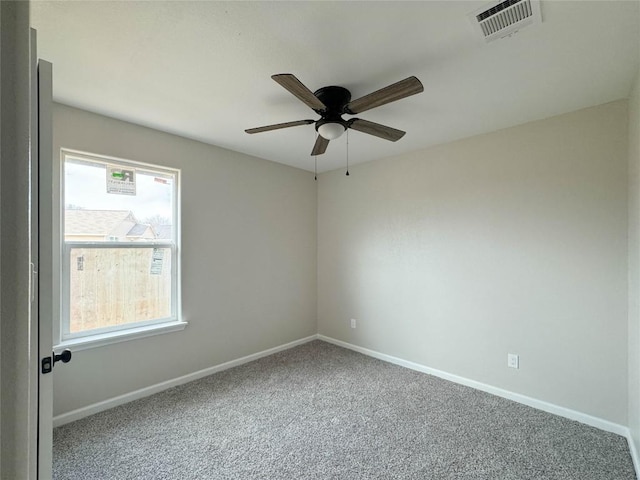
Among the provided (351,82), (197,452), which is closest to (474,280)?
(351,82)

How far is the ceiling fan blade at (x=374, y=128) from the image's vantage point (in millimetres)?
2125

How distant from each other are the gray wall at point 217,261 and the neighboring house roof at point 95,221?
0.14 m

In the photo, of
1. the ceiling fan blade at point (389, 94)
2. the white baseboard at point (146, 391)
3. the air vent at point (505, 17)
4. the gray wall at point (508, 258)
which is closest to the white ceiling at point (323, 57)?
the air vent at point (505, 17)

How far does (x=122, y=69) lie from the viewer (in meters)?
1.92

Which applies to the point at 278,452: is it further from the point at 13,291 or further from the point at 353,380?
the point at 13,291

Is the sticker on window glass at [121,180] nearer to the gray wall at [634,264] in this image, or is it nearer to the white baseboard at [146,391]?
the white baseboard at [146,391]

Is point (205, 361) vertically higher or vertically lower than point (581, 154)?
lower

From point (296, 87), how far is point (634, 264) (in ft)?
8.30

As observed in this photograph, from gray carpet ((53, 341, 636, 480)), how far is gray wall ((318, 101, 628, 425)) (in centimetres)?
41

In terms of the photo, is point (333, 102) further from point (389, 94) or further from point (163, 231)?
point (163, 231)

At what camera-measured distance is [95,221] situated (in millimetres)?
2596

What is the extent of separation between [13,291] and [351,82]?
6.97 feet

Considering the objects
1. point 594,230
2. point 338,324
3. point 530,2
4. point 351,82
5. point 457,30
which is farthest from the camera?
point 338,324

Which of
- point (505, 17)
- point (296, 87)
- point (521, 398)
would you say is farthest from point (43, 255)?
point (521, 398)
